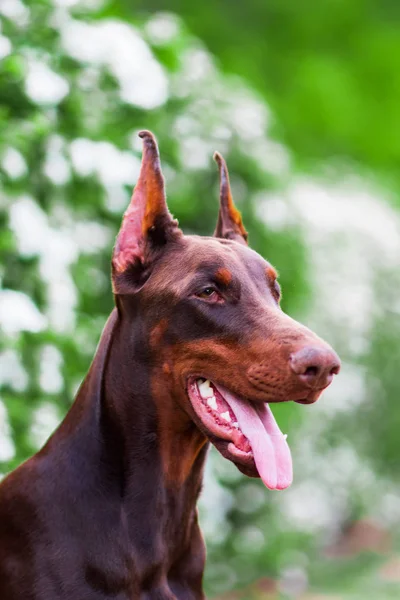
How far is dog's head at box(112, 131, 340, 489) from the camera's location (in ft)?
10.5

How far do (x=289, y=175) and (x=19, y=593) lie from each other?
4.44 metres

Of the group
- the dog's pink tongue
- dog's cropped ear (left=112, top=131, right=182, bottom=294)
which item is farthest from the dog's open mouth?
dog's cropped ear (left=112, top=131, right=182, bottom=294)

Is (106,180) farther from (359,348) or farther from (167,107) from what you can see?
(359,348)

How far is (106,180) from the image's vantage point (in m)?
5.72

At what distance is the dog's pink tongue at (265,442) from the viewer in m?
3.27

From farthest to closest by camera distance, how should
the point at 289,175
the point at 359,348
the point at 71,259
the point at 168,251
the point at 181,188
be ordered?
the point at 359,348 → the point at 289,175 → the point at 181,188 → the point at 71,259 → the point at 168,251

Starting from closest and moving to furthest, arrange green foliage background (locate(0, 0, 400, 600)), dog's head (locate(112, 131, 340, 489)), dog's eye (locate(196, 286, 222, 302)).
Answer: dog's head (locate(112, 131, 340, 489)) → dog's eye (locate(196, 286, 222, 302)) → green foliage background (locate(0, 0, 400, 600))

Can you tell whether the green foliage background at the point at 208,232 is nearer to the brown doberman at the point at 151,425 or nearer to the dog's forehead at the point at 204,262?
the brown doberman at the point at 151,425

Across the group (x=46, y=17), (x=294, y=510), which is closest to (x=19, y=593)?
(x=46, y=17)

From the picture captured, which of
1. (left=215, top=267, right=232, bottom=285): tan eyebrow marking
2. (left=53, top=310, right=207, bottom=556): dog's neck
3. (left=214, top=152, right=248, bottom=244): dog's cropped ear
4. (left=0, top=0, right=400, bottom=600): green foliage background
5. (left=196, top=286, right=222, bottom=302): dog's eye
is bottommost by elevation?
(left=0, top=0, right=400, bottom=600): green foliage background

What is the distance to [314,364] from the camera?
3.11 metres

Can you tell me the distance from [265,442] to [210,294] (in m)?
0.51

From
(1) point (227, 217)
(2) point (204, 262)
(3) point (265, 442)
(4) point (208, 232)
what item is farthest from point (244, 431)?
(4) point (208, 232)

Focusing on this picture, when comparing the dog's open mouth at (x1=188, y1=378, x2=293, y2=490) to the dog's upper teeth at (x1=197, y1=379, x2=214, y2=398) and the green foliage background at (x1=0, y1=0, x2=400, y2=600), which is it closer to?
the dog's upper teeth at (x1=197, y1=379, x2=214, y2=398)
